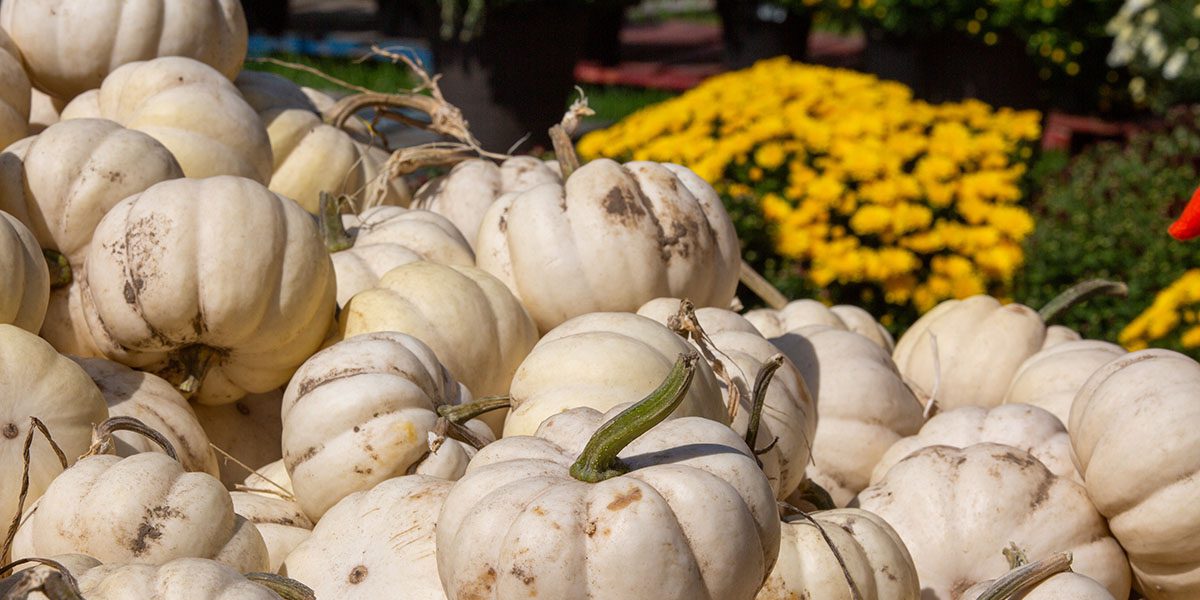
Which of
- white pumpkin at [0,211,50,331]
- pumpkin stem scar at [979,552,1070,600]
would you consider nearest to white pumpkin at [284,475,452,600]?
white pumpkin at [0,211,50,331]

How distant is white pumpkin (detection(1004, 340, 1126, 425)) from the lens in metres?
2.96

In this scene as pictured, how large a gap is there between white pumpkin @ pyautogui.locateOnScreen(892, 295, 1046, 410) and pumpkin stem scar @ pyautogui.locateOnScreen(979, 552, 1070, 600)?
123 centimetres

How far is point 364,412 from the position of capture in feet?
7.57

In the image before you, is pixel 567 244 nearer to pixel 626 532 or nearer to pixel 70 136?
pixel 70 136

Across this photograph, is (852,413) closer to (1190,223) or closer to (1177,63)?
(1190,223)

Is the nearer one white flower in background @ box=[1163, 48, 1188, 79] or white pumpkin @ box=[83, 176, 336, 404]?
white pumpkin @ box=[83, 176, 336, 404]

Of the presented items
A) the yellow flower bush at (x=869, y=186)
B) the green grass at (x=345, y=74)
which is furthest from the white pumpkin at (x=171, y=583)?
the green grass at (x=345, y=74)

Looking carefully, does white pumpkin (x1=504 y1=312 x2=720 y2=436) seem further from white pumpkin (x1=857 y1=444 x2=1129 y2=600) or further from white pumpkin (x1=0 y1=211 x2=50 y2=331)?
white pumpkin (x1=0 y1=211 x2=50 y2=331)

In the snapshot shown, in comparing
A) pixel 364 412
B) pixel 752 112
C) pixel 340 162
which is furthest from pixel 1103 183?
pixel 364 412

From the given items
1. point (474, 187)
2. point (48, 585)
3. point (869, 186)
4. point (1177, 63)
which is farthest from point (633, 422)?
point (1177, 63)

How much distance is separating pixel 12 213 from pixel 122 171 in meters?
0.25

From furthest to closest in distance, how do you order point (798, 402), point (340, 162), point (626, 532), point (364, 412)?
point (340, 162)
point (798, 402)
point (364, 412)
point (626, 532)

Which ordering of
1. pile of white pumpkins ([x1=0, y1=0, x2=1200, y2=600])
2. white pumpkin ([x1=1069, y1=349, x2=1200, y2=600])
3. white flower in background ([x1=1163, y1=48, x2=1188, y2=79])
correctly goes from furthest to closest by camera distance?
white flower in background ([x1=1163, y1=48, x2=1188, y2=79])
white pumpkin ([x1=1069, y1=349, x2=1200, y2=600])
pile of white pumpkins ([x1=0, y1=0, x2=1200, y2=600])

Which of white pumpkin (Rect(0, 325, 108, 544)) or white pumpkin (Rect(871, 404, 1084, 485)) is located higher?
white pumpkin (Rect(0, 325, 108, 544))
